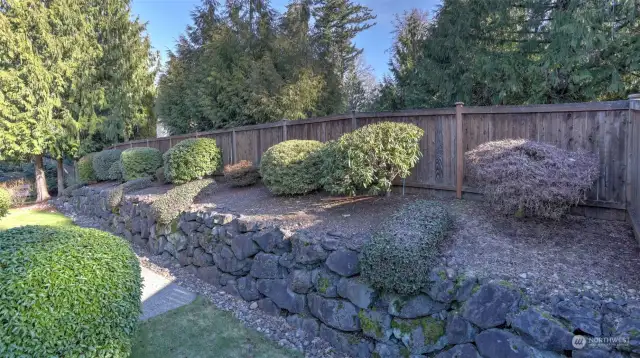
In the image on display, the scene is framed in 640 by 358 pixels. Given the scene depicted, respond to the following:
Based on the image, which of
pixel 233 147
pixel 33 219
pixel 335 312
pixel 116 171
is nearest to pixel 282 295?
pixel 335 312

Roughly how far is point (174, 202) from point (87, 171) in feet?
29.7

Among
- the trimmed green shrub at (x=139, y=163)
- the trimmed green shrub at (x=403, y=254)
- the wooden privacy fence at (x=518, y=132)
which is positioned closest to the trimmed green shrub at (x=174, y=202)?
the wooden privacy fence at (x=518, y=132)

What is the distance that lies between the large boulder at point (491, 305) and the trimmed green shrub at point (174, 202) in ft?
18.6

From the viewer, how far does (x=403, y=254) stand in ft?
11.1

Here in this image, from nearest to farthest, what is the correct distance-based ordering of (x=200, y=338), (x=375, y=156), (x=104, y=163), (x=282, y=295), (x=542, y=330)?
1. (x=542, y=330)
2. (x=200, y=338)
3. (x=282, y=295)
4. (x=375, y=156)
5. (x=104, y=163)

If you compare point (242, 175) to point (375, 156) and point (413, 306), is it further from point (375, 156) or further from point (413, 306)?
point (413, 306)

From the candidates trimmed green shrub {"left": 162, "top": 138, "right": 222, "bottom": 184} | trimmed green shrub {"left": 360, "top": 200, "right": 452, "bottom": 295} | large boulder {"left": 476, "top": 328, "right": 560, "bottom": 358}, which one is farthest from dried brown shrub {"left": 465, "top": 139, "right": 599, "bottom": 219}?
trimmed green shrub {"left": 162, "top": 138, "right": 222, "bottom": 184}

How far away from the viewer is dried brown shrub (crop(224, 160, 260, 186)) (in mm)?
7848

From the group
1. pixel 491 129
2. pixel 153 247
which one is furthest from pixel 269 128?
pixel 491 129

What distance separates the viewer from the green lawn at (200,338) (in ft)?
12.5

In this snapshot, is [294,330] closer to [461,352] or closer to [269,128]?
[461,352]

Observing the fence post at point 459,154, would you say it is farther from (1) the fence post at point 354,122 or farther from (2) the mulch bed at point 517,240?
(1) the fence post at point 354,122

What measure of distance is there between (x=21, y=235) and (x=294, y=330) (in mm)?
3005

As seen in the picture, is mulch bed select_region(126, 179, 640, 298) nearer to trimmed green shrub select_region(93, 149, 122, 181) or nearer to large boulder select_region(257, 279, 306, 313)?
large boulder select_region(257, 279, 306, 313)
